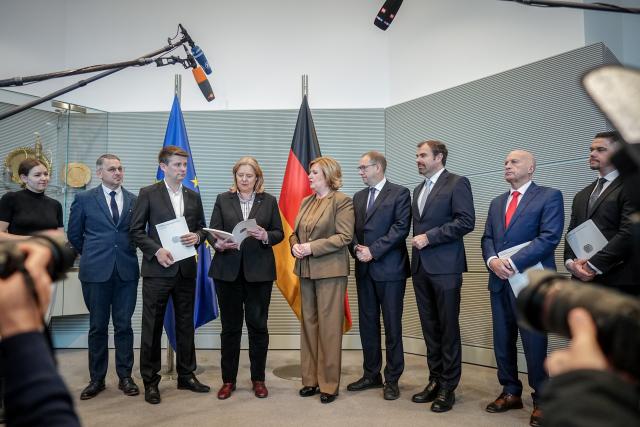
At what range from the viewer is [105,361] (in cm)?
377

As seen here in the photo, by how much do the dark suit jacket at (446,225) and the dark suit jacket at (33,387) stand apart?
118 inches

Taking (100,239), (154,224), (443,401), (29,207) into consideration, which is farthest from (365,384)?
(29,207)

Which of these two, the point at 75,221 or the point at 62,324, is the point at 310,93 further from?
the point at 62,324

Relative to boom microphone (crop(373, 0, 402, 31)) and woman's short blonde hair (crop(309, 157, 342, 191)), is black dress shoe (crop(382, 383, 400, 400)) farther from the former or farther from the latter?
boom microphone (crop(373, 0, 402, 31))

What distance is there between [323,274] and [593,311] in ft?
9.83

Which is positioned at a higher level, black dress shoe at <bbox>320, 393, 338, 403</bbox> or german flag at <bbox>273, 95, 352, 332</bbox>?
german flag at <bbox>273, 95, 352, 332</bbox>

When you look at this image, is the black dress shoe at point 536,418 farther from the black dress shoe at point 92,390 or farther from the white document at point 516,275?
the black dress shoe at point 92,390

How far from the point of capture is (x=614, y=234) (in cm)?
299

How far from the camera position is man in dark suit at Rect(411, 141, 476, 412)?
344cm

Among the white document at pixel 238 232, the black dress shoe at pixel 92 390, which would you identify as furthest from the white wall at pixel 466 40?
the black dress shoe at pixel 92 390

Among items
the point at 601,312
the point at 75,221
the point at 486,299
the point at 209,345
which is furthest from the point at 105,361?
the point at 601,312

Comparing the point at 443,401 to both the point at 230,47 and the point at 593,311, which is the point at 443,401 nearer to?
the point at 593,311

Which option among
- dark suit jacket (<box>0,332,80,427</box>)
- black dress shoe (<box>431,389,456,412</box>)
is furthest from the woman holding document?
dark suit jacket (<box>0,332,80,427</box>)

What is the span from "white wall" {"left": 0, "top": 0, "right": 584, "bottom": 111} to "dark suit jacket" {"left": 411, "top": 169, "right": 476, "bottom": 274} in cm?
217
